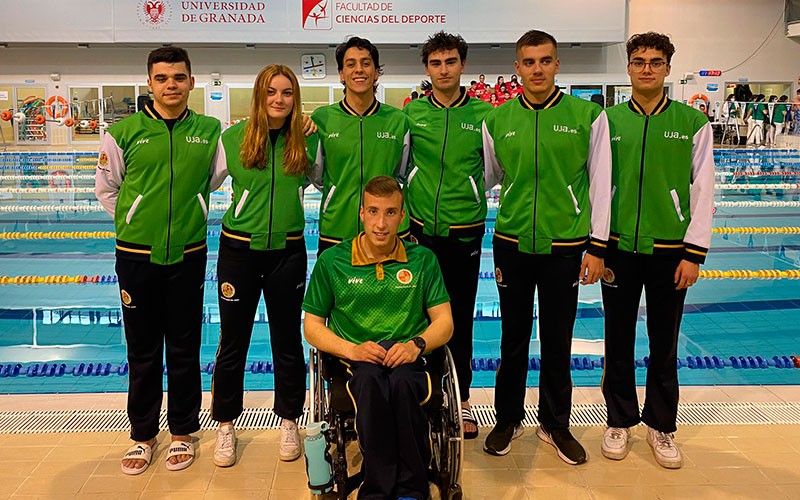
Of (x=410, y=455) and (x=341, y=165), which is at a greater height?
(x=341, y=165)

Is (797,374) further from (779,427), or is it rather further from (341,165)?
(341,165)

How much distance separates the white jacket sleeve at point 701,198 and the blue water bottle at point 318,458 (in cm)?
155

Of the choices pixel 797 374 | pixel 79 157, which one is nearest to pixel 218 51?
pixel 79 157

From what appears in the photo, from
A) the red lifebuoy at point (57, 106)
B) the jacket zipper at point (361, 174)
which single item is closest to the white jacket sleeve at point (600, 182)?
the jacket zipper at point (361, 174)

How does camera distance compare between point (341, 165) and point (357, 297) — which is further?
point (341, 165)

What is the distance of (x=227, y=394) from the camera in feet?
9.63

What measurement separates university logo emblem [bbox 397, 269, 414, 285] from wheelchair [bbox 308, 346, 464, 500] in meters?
0.26

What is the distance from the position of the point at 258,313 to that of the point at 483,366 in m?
1.99

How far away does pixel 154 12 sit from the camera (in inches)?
704

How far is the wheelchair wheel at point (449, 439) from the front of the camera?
223 centimetres

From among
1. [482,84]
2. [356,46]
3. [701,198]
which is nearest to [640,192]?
[701,198]

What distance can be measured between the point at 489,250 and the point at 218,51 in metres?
13.7

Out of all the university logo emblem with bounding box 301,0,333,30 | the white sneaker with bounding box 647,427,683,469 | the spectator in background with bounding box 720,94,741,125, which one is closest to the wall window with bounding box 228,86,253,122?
the university logo emblem with bounding box 301,0,333,30

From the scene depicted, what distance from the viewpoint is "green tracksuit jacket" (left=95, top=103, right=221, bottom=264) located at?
270 cm
